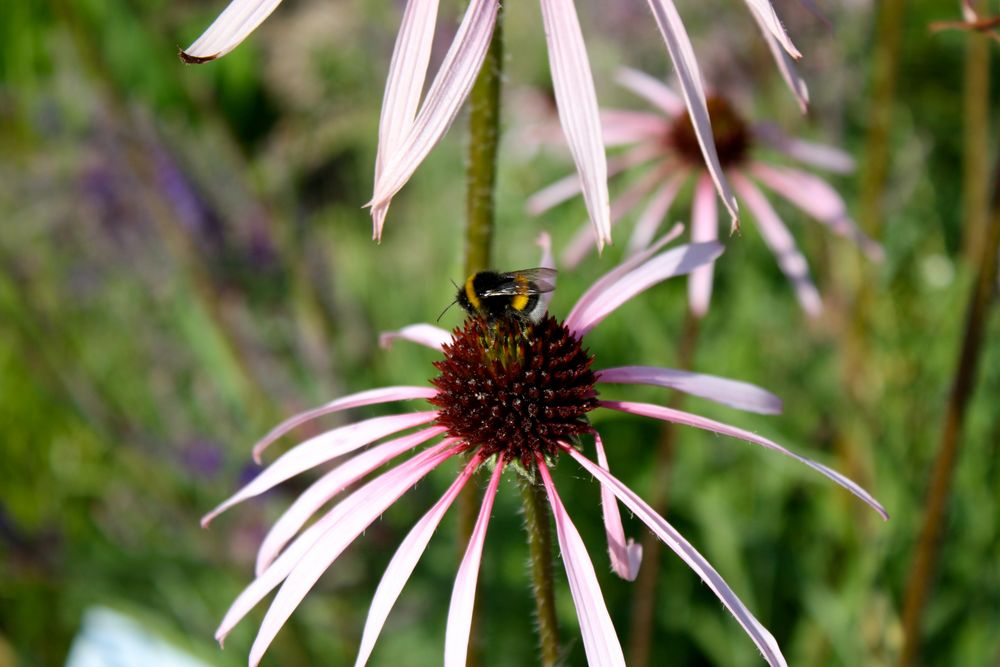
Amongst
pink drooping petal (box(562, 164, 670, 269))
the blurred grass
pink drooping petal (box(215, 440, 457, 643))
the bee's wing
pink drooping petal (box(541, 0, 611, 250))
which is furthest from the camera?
the blurred grass

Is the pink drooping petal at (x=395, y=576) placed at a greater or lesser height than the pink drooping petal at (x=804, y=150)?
lesser

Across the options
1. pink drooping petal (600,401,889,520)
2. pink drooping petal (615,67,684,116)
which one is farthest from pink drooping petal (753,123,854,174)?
pink drooping petal (600,401,889,520)

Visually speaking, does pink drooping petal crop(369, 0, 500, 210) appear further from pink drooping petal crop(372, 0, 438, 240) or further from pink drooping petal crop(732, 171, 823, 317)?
pink drooping petal crop(732, 171, 823, 317)

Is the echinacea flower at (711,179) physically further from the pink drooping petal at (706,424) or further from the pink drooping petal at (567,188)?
the pink drooping petal at (706,424)

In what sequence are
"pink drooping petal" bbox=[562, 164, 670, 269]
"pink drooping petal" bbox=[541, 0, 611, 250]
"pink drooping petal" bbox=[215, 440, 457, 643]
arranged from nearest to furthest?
"pink drooping petal" bbox=[541, 0, 611, 250], "pink drooping petal" bbox=[215, 440, 457, 643], "pink drooping petal" bbox=[562, 164, 670, 269]

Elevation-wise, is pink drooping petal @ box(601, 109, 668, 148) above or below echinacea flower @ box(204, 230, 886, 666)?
above

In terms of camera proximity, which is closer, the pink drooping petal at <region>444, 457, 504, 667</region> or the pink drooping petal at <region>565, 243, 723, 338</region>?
the pink drooping petal at <region>444, 457, 504, 667</region>

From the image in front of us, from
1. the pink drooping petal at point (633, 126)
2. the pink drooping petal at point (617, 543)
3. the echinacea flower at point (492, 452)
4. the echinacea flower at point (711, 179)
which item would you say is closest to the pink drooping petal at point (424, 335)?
the echinacea flower at point (492, 452)
